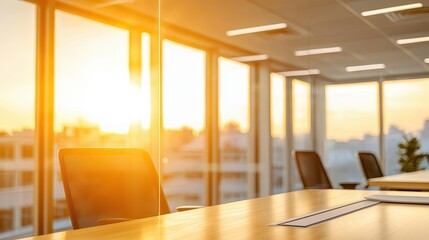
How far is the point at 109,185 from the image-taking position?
188 cm

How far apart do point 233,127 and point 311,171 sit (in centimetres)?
400

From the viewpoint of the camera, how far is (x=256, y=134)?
8.17 meters

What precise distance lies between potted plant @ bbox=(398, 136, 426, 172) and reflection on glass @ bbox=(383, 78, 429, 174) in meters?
0.38

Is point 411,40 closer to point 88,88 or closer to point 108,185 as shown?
point 88,88

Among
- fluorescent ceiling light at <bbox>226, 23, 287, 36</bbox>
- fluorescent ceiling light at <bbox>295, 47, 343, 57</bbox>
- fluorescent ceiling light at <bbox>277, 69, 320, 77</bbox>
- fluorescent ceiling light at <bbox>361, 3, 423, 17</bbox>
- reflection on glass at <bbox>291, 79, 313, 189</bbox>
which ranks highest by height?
fluorescent ceiling light at <bbox>361, 3, 423, 17</bbox>

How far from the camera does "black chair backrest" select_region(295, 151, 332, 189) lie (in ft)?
11.8

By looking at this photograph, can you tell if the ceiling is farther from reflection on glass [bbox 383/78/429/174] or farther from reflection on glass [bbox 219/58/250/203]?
reflection on glass [bbox 219/58/250/203]

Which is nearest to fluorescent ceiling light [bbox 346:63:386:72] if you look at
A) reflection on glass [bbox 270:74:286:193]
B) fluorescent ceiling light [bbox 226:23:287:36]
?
reflection on glass [bbox 270:74:286:193]

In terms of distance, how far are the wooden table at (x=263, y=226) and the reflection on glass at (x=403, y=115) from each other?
7439mm

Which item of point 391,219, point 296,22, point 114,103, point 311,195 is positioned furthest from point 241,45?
point 391,219

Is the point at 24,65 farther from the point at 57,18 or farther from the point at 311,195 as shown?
the point at 311,195

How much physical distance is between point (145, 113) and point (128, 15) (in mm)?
1245

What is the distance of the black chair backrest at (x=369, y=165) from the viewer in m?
4.27

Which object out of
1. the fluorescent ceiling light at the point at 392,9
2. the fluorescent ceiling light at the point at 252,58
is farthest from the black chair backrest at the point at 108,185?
the fluorescent ceiling light at the point at 252,58
